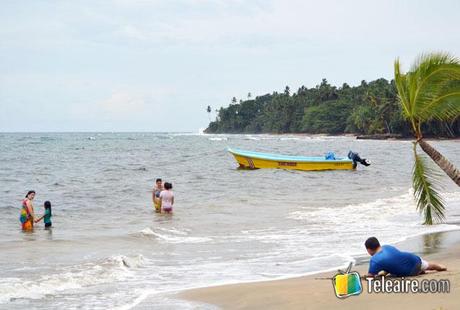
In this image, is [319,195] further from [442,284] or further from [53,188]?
[442,284]

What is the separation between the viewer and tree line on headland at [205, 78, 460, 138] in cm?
9638

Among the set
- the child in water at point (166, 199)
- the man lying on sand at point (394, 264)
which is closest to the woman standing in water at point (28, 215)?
the child in water at point (166, 199)

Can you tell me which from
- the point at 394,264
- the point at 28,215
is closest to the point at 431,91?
the point at 394,264

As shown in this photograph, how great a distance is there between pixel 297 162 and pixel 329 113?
9442 centimetres

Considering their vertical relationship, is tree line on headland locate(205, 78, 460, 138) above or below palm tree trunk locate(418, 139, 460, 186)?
above

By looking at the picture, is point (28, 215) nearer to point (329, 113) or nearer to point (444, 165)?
point (444, 165)

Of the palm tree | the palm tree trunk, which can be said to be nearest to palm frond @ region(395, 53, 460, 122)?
the palm tree

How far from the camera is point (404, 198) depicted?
21078 millimetres

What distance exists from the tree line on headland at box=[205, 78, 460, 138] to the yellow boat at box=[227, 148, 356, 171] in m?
30.9

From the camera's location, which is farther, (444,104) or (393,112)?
(393,112)

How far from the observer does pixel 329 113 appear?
418 ft

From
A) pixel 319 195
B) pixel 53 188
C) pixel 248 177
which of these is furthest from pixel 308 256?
pixel 248 177

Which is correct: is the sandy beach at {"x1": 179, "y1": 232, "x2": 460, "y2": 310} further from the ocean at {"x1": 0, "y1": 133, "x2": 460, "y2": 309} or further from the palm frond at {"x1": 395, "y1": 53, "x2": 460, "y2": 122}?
the palm frond at {"x1": 395, "y1": 53, "x2": 460, "y2": 122}

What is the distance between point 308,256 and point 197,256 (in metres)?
1.98
